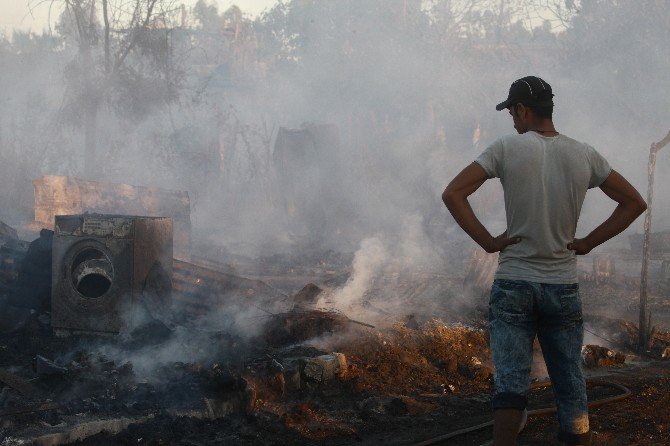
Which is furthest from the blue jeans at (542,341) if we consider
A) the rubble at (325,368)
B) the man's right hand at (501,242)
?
the rubble at (325,368)

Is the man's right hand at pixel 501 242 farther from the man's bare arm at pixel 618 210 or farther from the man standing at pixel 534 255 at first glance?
the man's bare arm at pixel 618 210

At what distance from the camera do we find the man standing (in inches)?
128

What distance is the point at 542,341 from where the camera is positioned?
11.2ft

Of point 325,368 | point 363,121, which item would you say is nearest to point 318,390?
point 325,368

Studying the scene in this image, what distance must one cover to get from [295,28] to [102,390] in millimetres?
35565

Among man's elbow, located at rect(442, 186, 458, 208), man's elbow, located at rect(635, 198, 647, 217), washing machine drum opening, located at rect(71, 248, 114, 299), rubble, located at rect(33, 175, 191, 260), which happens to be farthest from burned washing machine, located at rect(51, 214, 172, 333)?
rubble, located at rect(33, 175, 191, 260)

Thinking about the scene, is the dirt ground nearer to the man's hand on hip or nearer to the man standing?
the man standing

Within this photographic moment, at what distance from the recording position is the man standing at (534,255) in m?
3.25

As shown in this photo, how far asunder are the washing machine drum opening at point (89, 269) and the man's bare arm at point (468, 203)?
5177 mm

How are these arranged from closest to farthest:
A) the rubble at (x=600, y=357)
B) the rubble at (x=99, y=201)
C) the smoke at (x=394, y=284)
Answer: the rubble at (x=600, y=357) → the smoke at (x=394, y=284) → the rubble at (x=99, y=201)

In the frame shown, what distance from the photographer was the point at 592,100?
2680 centimetres

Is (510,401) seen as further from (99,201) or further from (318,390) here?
(99,201)

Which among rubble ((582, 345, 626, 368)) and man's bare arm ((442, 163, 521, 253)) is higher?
man's bare arm ((442, 163, 521, 253))

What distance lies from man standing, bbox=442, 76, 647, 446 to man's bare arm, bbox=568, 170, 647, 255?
1.8 inches
